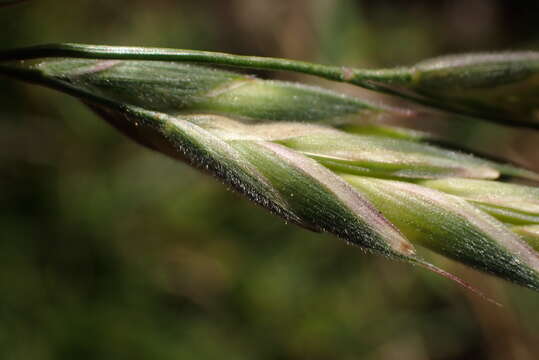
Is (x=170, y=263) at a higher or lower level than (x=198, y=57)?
lower

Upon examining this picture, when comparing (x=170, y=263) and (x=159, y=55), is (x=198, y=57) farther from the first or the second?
(x=170, y=263)

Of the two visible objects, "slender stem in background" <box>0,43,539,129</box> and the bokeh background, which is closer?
"slender stem in background" <box>0,43,539,129</box>

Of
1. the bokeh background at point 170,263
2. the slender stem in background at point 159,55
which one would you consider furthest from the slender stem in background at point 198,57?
the bokeh background at point 170,263

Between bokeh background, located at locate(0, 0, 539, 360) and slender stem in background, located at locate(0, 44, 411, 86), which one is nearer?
slender stem in background, located at locate(0, 44, 411, 86)

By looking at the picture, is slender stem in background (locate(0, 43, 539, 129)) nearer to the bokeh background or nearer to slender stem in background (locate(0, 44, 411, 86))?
slender stem in background (locate(0, 44, 411, 86))

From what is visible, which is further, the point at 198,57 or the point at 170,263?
the point at 170,263

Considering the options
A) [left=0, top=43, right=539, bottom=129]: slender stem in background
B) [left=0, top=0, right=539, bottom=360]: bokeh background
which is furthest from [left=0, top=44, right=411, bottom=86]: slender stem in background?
[left=0, top=0, right=539, bottom=360]: bokeh background

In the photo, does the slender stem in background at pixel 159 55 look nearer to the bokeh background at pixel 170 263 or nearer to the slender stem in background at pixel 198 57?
the slender stem in background at pixel 198 57

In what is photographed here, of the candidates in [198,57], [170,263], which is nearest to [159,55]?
[198,57]

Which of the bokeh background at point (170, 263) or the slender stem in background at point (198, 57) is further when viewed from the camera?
the bokeh background at point (170, 263)
